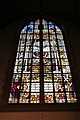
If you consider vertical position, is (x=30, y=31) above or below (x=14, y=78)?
above

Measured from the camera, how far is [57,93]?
8203mm

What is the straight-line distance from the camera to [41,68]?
915 centimetres

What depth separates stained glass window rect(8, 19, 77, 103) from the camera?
8.12 meters

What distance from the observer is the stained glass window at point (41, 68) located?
8117 millimetres

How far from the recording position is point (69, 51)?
9.88 m

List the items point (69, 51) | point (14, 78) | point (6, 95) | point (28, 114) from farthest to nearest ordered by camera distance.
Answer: point (69, 51), point (14, 78), point (6, 95), point (28, 114)

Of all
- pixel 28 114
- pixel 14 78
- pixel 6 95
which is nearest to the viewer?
pixel 28 114

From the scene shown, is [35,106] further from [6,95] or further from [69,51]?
[69,51]

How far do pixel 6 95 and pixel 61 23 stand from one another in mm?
5363

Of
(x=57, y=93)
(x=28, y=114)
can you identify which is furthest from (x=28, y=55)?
(x=28, y=114)

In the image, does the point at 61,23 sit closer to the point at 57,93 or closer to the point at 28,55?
the point at 28,55
